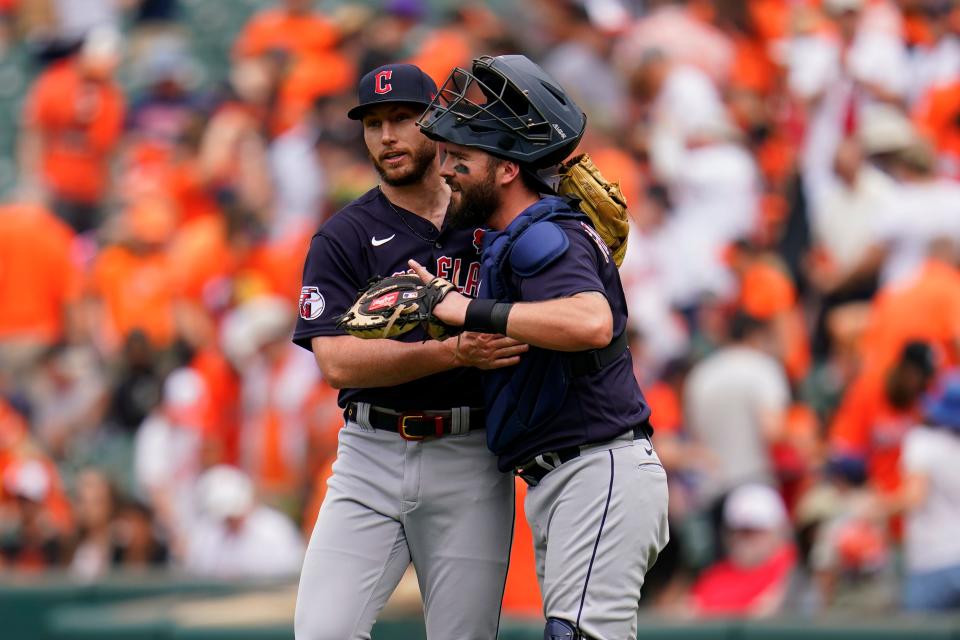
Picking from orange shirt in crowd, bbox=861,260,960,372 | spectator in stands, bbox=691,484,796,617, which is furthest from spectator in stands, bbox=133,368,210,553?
orange shirt in crowd, bbox=861,260,960,372

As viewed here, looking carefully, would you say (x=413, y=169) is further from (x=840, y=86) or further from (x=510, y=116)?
(x=840, y=86)

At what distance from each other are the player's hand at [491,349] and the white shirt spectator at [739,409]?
427 centimetres

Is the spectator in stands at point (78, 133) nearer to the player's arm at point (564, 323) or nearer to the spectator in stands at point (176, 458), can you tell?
the spectator in stands at point (176, 458)

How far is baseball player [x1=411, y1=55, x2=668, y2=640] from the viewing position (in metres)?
4.31

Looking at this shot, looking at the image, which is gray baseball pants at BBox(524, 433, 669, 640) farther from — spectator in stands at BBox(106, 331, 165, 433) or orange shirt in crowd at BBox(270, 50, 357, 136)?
orange shirt in crowd at BBox(270, 50, 357, 136)

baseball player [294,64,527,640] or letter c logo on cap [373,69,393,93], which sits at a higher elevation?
letter c logo on cap [373,69,393,93]

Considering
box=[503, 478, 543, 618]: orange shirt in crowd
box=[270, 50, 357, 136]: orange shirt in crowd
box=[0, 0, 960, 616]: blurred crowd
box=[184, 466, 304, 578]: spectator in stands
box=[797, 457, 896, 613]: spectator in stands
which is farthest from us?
box=[270, 50, 357, 136]: orange shirt in crowd

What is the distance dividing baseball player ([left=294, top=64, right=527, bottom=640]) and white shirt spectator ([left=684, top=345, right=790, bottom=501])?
3849 mm

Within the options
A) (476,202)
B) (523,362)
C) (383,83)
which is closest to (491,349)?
(523,362)

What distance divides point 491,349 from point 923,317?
426 cm

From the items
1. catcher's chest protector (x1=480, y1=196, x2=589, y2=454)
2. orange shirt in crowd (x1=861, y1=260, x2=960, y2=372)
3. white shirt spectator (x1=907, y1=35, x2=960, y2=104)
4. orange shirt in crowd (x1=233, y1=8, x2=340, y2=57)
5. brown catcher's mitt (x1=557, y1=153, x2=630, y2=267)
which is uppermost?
orange shirt in crowd (x1=233, y1=8, x2=340, y2=57)

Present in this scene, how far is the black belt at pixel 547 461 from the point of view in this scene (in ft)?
14.4

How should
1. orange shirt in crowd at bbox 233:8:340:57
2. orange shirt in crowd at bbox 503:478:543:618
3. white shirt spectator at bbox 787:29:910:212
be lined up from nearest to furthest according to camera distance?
orange shirt in crowd at bbox 503:478:543:618 < white shirt spectator at bbox 787:29:910:212 < orange shirt in crowd at bbox 233:8:340:57

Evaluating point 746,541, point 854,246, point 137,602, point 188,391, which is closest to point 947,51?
point 854,246
